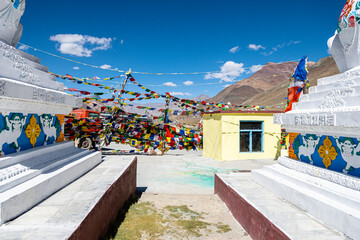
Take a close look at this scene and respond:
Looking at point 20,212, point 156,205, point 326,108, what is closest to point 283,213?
point 326,108

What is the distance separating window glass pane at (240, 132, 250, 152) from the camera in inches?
427

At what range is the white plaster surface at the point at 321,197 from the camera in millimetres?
2498

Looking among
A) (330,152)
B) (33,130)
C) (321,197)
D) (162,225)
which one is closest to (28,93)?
(33,130)

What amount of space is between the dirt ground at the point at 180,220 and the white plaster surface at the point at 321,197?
3.05 feet

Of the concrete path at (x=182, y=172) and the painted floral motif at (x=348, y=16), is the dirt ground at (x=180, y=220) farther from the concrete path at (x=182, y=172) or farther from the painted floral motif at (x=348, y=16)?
the painted floral motif at (x=348, y=16)

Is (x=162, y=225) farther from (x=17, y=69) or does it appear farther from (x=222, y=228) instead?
(x=17, y=69)

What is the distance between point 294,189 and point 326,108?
4.19ft

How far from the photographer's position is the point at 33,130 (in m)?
3.87

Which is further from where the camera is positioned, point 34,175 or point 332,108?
point 332,108

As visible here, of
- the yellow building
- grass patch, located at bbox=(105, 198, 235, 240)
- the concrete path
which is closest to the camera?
grass patch, located at bbox=(105, 198, 235, 240)

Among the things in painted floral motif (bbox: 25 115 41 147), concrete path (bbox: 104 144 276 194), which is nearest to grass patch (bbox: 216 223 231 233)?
concrete path (bbox: 104 144 276 194)

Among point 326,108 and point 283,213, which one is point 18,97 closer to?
point 283,213

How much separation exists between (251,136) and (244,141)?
0.41 m

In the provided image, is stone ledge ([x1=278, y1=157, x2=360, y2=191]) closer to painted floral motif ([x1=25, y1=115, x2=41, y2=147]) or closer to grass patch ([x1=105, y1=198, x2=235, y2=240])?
grass patch ([x1=105, y1=198, x2=235, y2=240])
